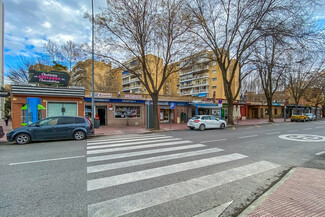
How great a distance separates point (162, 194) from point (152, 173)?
111cm

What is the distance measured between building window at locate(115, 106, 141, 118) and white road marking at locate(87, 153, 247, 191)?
48.0 feet

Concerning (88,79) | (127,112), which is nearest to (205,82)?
(88,79)

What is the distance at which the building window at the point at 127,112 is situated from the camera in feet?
60.5

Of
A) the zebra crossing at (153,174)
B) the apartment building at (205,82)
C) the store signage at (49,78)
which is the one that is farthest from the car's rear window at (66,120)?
the apartment building at (205,82)

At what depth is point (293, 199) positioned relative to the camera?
2.93 metres

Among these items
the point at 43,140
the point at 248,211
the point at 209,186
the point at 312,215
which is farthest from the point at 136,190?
the point at 43,140

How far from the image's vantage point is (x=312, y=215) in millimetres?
2477

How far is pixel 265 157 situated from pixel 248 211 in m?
4.08

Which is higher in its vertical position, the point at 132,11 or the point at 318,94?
the point at 132,11

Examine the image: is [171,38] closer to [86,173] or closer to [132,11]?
[132,11]

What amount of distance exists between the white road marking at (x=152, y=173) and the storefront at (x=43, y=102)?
12.5m

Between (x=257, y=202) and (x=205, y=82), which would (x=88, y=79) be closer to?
(x=257, y=202)

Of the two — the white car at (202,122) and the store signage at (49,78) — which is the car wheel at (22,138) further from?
the white car at (202,122)

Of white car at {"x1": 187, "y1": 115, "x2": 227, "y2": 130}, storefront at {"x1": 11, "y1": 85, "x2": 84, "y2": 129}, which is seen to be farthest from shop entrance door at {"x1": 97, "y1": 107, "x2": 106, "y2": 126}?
white car at {"x1": 187, "y1": 115, "x2": 227, "y2": 130}
